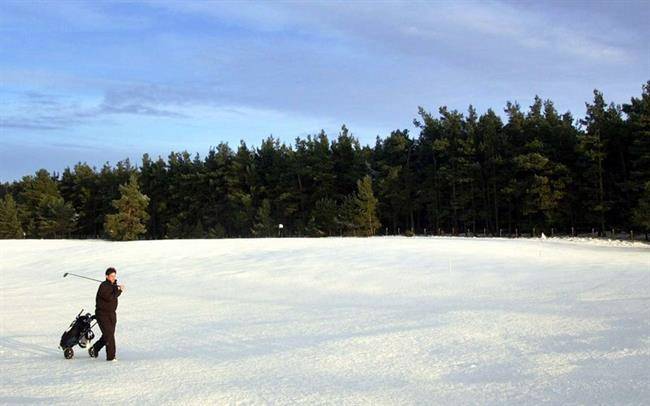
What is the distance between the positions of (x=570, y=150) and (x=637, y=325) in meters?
47.4

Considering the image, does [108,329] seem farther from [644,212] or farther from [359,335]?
[644,212]

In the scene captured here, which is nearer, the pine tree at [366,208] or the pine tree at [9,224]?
the pine tree at [366,208]

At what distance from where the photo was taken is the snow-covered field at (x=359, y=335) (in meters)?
8.07

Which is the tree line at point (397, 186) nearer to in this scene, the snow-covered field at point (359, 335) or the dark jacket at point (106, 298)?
the snow-covered field at point (359, 335)

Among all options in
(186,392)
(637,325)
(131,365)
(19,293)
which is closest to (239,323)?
(131,365)

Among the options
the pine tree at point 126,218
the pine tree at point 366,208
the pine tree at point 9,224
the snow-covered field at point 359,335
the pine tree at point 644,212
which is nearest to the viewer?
the snow-covered field at point 359,335

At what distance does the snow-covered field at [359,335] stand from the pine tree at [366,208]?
28667 millimetres

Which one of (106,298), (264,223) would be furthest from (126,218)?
(106,298)

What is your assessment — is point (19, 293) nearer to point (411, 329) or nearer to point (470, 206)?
point (411, 329)

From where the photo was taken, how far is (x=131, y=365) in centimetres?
1048

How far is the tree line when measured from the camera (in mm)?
52344

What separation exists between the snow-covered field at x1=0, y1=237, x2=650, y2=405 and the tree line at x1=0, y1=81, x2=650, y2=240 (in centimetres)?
2605

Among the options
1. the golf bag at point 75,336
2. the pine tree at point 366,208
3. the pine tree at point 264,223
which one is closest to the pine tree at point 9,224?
the pine tree at point 264,223

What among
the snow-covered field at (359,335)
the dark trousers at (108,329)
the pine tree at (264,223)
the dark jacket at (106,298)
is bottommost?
the snow-covered field at (359,335)
